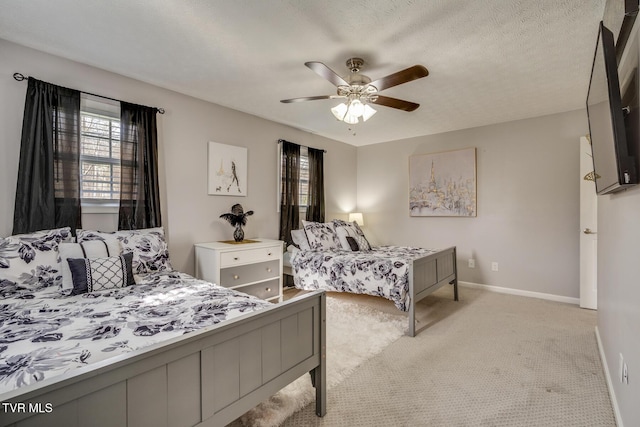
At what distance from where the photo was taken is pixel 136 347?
1238 millimetres

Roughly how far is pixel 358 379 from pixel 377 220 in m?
3.61

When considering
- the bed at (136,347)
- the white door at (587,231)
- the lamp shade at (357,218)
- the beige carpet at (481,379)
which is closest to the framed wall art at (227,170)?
the bed at (136,347)

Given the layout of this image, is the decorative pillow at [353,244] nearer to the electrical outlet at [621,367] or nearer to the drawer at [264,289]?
the drawer at [264,289]

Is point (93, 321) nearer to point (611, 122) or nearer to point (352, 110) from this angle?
point (352, 110)

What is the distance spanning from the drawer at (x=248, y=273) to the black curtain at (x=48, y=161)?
1320 mm

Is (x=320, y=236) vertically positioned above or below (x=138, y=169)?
below

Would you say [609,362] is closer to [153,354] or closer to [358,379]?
[358,379]

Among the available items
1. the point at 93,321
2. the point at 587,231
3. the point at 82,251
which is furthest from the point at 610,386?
the point at 82,251

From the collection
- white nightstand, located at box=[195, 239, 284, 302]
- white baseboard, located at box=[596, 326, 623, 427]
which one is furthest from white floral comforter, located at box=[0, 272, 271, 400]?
white baseboard, located at box=[596, 326, 623, 427]

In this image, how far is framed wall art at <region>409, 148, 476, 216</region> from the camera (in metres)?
4.43

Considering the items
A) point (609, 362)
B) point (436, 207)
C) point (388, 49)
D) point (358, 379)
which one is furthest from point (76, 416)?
point (436, 207)

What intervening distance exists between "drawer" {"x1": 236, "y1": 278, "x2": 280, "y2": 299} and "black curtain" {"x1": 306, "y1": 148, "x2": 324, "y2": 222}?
4.55 ft

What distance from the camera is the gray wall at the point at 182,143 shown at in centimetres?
226

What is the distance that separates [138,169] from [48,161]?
0.65 metres
